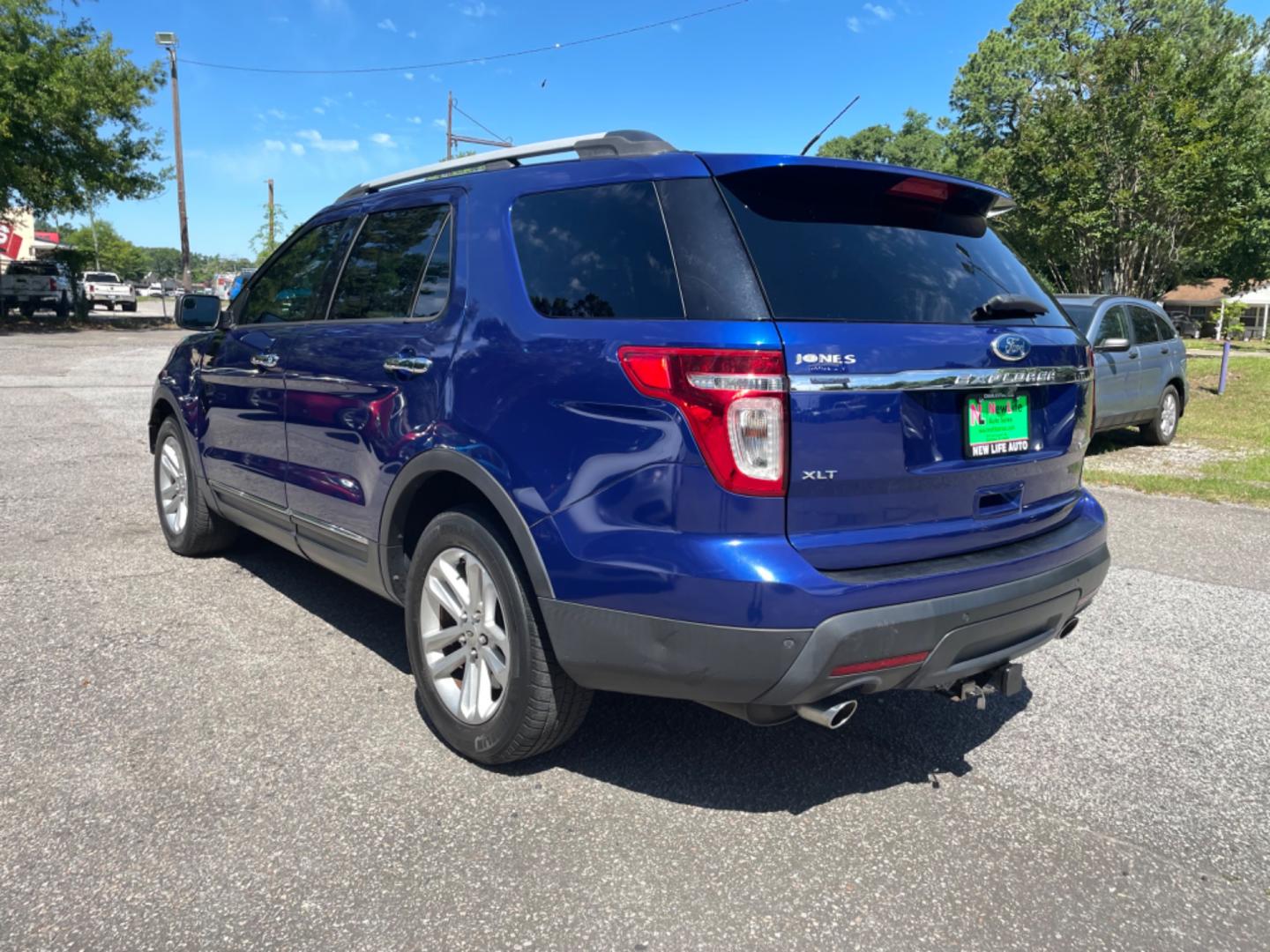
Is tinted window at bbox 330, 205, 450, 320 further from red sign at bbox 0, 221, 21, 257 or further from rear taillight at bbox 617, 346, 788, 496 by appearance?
red sign at bbox 0, 221, 21, 257

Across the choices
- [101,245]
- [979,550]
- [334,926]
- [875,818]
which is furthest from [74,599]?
[101,245]

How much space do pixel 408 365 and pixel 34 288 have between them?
33.3 metres

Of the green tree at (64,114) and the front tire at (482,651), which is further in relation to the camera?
the green tree at (64,114)

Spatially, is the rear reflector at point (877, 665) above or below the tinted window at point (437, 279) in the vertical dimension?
below

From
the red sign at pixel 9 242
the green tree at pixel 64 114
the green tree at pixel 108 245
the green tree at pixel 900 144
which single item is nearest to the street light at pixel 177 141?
the green tree at pixel 64 114

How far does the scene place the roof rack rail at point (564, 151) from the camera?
117 inches

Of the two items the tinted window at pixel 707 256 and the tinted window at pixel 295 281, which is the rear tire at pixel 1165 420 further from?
the tinted window at pixel 707 256

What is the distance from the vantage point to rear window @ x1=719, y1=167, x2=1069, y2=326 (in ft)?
8.46

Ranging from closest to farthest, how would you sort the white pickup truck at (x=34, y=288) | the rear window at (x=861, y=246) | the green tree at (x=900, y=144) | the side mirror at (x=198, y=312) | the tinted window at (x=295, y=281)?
the rear window at (x=861, y=246) → the tinted window at (x=295, y=281) → the side mirror at (x=198, y=312) → the white pickup truck at (x=34, y=288) → the green tree at (x=900, y=144)

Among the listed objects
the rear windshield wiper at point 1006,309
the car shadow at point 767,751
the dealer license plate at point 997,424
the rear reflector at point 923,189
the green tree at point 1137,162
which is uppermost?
the green tree at point 1137,162

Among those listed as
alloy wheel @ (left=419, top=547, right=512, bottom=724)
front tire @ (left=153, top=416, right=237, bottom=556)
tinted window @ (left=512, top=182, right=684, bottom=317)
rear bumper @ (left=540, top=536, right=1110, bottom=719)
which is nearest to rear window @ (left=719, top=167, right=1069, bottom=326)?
tinted window @ (left=512, top=182, right=684, bottom=317)

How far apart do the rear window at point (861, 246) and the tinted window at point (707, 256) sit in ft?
0.14

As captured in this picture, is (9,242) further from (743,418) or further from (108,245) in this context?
(743,418)

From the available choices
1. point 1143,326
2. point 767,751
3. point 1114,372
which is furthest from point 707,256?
point 1143,326
